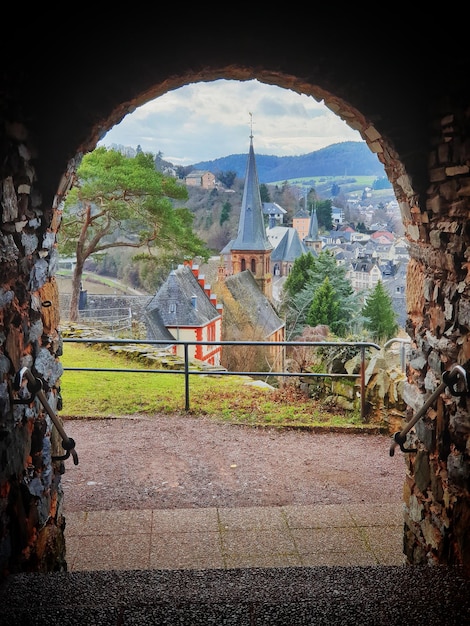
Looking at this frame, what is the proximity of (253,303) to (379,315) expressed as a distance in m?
7.05

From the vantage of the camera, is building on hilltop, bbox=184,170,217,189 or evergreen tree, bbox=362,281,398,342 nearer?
evergreen tree, bbox=362,281,398,342

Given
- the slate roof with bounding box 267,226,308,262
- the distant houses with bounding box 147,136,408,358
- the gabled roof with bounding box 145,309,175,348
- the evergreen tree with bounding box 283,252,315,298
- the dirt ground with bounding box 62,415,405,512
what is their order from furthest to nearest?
the slate roof with bounding box 267,226,308,262 < the evergreen tree with bounding box 283,252,315,298 < the distant houses with bounding box 147,136,408,358 < the gabled roof with bounding box 145,309,175,348 < the dirt ground with bounding box 62,415,405,512

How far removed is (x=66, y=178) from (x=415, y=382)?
200 centimetres

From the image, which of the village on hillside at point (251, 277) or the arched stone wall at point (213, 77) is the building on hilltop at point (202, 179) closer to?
the village on hillside at point (251, 277)

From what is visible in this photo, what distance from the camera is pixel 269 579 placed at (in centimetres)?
249

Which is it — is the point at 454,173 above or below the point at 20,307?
above

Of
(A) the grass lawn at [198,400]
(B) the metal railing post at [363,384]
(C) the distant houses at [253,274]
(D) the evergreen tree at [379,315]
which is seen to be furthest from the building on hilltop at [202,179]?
(B) the metal railing post at [363,384]

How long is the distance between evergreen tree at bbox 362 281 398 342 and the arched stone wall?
19.2m

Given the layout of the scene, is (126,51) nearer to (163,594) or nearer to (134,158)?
(163,594)

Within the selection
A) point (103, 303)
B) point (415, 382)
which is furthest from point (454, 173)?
point (103, 303)

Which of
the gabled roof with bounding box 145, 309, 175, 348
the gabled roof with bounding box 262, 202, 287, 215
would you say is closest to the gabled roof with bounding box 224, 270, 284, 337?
the gabled roof with bounding box 145, 309, 175, 348

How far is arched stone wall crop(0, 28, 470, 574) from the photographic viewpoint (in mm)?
2531

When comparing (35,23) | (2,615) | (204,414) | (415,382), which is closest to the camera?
(2,615)

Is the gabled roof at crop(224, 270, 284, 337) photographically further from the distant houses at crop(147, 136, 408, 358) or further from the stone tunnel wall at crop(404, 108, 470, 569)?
the stone tunnel wall at crop(404, 108, 470, 569)
